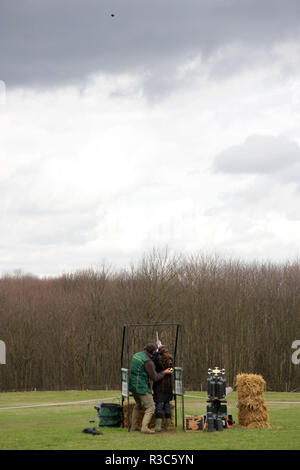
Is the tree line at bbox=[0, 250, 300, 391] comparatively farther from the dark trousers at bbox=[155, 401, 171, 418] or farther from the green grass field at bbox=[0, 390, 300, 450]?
the dark trousers at bbox=[155, 401, 171, 418]

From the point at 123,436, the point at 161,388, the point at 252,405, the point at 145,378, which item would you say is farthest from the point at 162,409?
the point at 252,405

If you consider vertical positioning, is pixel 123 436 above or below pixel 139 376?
below

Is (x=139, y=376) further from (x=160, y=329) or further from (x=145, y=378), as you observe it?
(x=160, y=329)

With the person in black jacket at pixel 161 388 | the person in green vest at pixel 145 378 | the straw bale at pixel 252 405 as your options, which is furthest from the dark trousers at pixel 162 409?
the straw bale at pixel 252 405

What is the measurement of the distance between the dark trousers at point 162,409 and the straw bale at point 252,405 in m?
1.94

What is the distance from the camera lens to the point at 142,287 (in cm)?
4719

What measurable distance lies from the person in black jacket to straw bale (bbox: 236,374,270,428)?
1.98 m

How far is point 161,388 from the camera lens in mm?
15953

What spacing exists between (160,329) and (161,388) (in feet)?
90.8

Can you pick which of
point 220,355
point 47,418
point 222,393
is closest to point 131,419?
point 222,393

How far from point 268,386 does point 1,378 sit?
1644 centimetres

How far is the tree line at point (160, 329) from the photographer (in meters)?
42.4

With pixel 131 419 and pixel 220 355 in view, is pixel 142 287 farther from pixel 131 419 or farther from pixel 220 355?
pixel 131 419

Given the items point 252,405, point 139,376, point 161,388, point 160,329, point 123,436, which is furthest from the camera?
point 160,329
